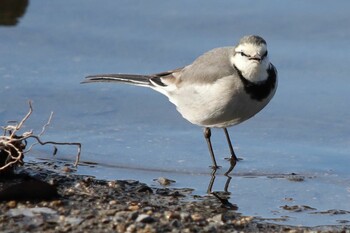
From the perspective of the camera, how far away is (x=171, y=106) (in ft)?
35.2

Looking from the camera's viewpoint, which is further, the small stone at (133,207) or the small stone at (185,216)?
the small stone at (133,207)

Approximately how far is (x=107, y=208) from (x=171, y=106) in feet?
11.5

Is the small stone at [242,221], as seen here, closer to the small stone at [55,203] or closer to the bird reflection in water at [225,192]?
the bird reflection in water at [225,192]

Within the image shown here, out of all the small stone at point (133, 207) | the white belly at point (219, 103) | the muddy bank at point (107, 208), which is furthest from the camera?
the white belly at point (219, 103)

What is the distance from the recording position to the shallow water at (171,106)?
29.1 feet

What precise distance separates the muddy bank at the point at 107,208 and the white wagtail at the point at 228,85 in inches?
40.0

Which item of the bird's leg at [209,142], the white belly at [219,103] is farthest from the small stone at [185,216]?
the bird's leg at [209,142]

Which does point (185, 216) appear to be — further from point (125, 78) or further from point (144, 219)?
point (125, 78)

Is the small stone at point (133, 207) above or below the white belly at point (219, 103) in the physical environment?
below

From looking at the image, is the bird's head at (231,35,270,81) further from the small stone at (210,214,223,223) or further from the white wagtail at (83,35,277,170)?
the small stone at (210,214,223,223)

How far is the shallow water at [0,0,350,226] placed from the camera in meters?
8.88

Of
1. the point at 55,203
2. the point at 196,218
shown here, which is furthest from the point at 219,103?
the point at 55,203

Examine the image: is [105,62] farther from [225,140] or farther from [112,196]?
[112,196]

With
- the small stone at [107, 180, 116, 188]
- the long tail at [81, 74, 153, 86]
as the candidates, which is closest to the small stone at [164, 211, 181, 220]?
the small stone at [107, 180, 116, 188]
